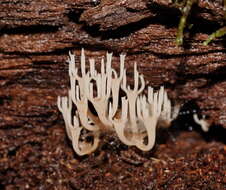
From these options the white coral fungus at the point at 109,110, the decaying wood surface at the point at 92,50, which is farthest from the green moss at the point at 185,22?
the white coral fungus at the point at 109,110

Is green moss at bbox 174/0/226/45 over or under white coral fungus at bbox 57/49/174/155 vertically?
over

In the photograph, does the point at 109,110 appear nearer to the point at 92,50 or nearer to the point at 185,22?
the point at 92,50

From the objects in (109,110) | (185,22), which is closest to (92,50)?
(109,110)

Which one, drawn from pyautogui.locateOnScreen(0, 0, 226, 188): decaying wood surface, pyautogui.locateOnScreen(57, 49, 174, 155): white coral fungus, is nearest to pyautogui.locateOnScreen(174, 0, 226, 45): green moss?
pyautogui.locateOnScreen(0, 0, 226, 188): decaying wood surface

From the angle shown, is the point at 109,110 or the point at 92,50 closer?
the point at 109,110

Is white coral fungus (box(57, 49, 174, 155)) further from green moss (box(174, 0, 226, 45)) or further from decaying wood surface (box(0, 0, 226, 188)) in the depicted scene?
green moss (box(174, 0, 226, 45))

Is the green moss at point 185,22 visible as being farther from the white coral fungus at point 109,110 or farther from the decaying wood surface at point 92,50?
the white coral fungus at point 109,110
